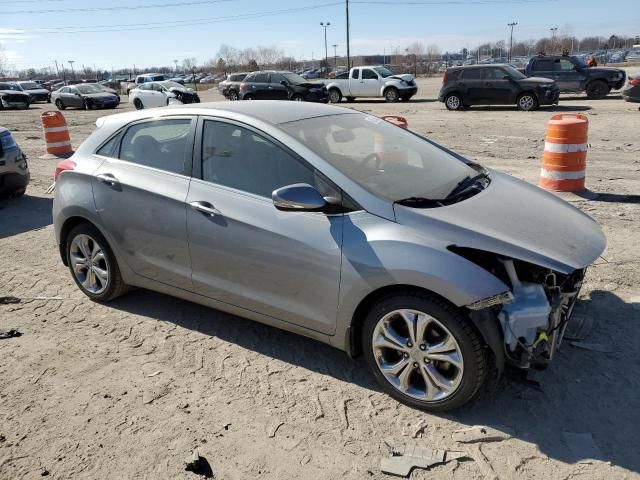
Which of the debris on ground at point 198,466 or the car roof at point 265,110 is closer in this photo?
the debris on ground at point 198,466

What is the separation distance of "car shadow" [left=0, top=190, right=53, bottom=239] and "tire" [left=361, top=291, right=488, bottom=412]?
5.64m

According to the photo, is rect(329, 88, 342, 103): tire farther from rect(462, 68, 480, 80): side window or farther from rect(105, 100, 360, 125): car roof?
rect(105, 100, 360, 125): car roof

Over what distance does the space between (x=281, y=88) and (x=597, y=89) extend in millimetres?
13354

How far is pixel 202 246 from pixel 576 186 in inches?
231

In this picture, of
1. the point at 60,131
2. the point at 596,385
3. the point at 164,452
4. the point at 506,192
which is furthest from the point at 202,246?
the point at 60,131

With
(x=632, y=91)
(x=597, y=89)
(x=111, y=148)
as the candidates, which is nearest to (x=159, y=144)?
(x=111, y=148)

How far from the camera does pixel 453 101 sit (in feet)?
67.7

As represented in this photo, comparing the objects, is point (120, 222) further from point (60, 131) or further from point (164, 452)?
point (60, 131)

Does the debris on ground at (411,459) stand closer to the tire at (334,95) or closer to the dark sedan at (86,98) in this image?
the tire at (334,95)

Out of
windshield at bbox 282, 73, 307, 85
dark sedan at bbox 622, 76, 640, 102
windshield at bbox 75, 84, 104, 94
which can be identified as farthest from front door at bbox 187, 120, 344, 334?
windshield at bbox 75, 84, 104, 94

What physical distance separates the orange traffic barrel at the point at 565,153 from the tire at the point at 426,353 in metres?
5.31

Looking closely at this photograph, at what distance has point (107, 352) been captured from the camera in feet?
12.9

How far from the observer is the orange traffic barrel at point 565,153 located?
7.20 m

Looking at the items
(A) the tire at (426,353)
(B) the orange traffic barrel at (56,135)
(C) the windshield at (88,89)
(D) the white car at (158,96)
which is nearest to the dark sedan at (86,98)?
(C) the windshield at (88,89)
